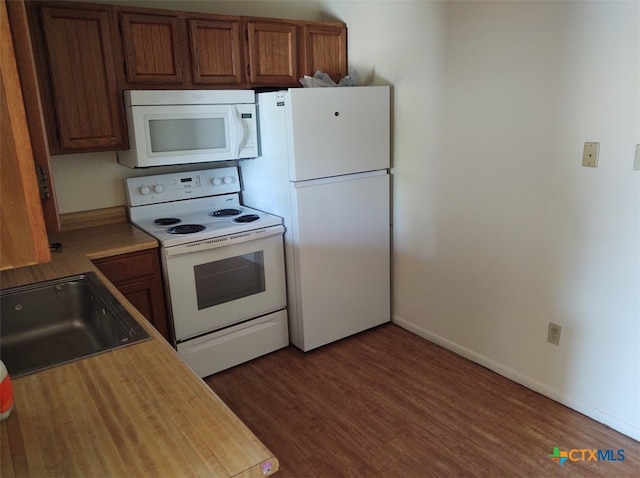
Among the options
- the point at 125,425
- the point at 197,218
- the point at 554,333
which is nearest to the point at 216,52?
the point at 197,218

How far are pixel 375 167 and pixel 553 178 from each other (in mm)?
1101

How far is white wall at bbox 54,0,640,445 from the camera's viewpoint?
2.08 m

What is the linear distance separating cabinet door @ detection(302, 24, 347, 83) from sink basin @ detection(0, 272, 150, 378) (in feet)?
6.42

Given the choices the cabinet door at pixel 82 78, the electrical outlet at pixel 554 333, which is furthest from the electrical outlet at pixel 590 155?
the cabinet door at pixel 82 78

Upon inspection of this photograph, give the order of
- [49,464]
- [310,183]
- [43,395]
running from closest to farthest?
1. [49,464]
2. [43,395]
3. [310,183]

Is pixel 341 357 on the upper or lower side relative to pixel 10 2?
lower

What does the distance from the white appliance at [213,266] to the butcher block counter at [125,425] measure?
1.28m

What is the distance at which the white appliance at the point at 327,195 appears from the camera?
276 centimetres

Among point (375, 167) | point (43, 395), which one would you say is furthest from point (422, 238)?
point (43, 395)

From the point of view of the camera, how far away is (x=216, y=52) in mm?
2730

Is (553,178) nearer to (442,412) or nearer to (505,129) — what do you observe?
(505,129)

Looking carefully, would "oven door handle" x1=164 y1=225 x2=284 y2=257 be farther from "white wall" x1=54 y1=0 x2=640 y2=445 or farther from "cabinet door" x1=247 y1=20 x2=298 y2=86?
"cabinet door" x1=247 y1=20 x2=298 y2=86

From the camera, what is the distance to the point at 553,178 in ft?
7.50

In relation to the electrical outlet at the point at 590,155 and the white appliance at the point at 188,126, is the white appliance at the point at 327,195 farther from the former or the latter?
the electrical outlet at the point at 590,155
